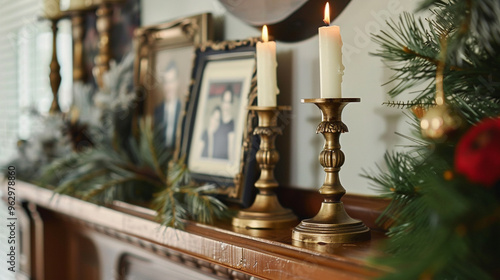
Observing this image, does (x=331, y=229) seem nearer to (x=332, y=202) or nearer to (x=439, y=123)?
(x=332, y=202)

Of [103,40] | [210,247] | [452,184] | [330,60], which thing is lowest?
[210,247]

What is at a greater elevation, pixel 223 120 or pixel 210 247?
pixel 223 120

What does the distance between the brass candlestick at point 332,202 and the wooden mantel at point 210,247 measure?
0.02 metres

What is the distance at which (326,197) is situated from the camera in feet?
2.28

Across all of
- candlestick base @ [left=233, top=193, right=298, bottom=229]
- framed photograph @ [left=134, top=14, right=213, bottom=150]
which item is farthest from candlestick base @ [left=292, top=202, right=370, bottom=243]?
framed photograph @ [left=134, top=14, right=213, bottom=150]

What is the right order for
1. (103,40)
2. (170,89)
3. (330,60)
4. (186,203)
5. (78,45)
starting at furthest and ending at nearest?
1. (78,45)
2. (103,40)
3. (170,89)
4. (186,203)
5. (330,60)

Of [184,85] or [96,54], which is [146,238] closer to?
[184,85]

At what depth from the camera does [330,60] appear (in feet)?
2.18

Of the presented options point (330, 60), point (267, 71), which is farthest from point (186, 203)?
point (330, 60)

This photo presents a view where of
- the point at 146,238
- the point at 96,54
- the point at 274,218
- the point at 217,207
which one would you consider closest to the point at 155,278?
the point at 146,238

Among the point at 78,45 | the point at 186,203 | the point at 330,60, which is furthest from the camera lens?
the point at 78,45

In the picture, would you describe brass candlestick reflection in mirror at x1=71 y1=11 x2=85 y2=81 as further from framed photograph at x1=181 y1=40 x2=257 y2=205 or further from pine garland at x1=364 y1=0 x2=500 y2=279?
pine garland at x1=364 y1=0 x2=500 y2=279

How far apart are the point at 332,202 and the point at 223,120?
0.36 metres

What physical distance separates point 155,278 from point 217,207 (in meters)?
0.37
